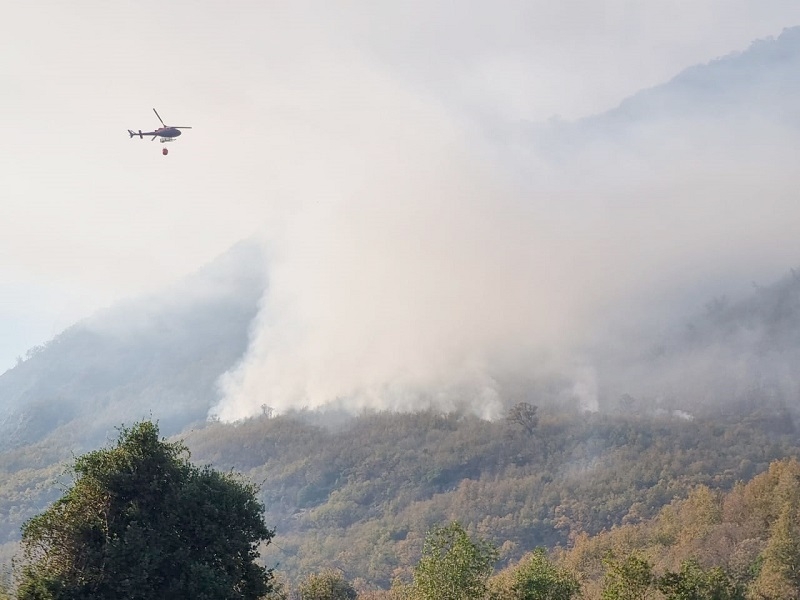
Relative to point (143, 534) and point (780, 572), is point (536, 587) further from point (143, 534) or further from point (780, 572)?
point (780, 572)

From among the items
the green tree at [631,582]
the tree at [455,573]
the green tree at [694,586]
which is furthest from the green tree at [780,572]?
the tree at [455,573]

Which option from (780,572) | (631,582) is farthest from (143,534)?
(780,572)

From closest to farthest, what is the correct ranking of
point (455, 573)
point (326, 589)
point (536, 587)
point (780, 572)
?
1. point (455, 573)
2. point (536, 587)
3. point (326, 589)
4. point (780, 572)

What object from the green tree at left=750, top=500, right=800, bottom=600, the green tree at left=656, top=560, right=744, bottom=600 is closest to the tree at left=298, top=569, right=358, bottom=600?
the green tree at left=656, top=560, right=744, bottom=600

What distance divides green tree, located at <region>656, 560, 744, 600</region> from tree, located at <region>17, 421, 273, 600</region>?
122ft

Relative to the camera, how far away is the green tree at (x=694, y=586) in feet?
235

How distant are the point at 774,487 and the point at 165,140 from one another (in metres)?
167

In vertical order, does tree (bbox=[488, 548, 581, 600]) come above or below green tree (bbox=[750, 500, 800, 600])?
below

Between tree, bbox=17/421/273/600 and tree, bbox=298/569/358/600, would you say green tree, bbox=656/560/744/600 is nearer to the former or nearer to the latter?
tree, bbox=298/569/358/600

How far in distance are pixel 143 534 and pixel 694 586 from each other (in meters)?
50.1

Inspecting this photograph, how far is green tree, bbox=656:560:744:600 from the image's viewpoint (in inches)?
2820

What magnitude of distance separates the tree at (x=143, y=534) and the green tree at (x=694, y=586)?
3720 centimetres

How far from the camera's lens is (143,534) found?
6225 cm

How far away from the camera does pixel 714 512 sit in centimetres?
19162
